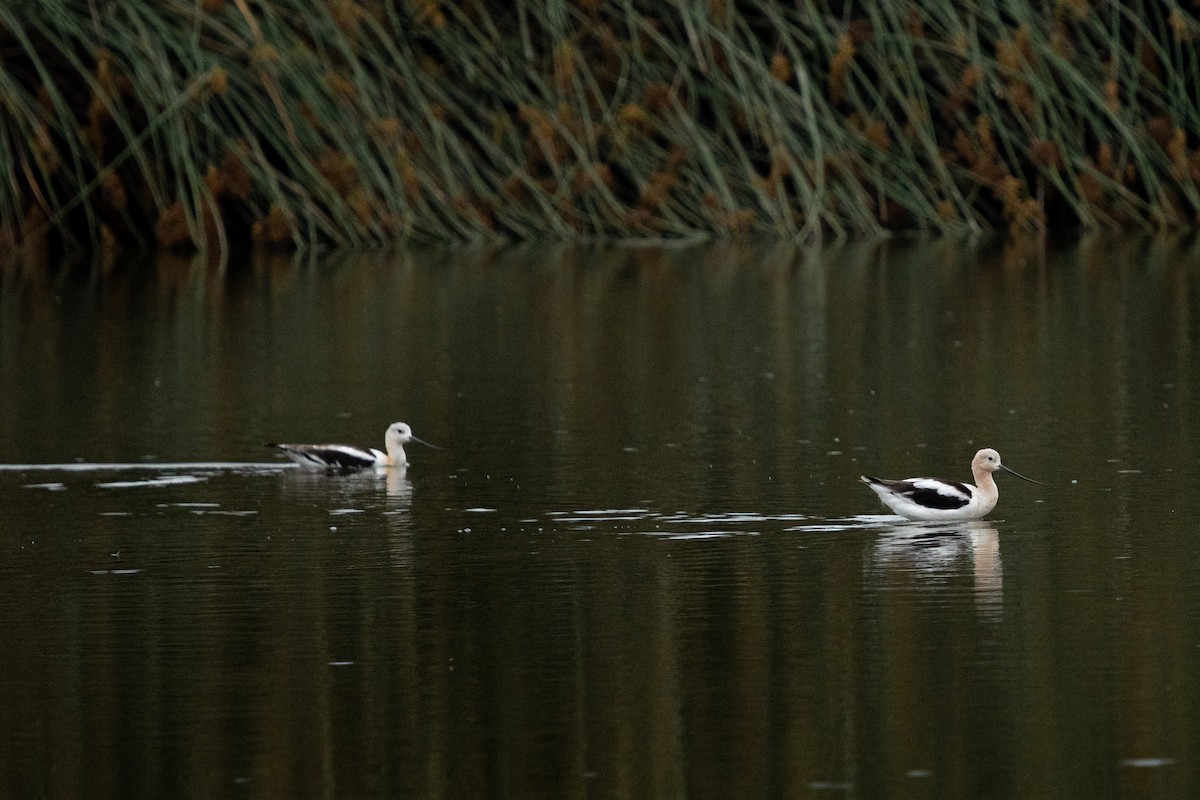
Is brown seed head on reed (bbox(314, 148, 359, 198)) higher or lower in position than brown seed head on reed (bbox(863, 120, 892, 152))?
lower

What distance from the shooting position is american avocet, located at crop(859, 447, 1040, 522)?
48.4 ft

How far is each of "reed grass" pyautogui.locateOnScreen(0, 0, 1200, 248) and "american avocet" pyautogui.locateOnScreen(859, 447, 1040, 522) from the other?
23855 mm

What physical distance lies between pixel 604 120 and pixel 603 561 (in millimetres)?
27595

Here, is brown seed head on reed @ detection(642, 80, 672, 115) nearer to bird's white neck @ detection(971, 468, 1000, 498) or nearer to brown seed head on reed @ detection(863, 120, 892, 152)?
brown seed head on reed @ detection(863, 120, 892, 152)

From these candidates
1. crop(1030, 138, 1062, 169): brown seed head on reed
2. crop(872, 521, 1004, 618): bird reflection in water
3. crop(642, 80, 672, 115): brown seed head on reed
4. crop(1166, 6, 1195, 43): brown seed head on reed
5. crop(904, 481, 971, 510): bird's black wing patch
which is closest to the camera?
crop(872, 521, 1004, 618): bird reflection in water

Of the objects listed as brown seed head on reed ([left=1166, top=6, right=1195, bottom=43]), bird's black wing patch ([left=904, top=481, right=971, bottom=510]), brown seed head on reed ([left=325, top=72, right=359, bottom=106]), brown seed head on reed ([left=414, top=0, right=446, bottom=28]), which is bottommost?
bird's black wing patch ([left=904, top=481, right=971, bottom=510])

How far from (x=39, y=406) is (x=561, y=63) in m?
19.6

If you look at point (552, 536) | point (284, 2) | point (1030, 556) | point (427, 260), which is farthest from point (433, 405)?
point (284, 2)

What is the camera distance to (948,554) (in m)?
13.8

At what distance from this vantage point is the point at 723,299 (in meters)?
30.6

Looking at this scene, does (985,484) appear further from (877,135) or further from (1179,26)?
(1179,26)

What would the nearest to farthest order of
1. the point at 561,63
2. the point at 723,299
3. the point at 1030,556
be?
the point at 1030,556
the point at 723,299
the point at 561,63

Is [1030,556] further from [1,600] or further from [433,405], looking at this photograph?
[433,405]

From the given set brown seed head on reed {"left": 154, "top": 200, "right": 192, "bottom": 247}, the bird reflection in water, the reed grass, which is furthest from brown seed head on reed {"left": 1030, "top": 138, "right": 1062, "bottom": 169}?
the bird reflection in water
